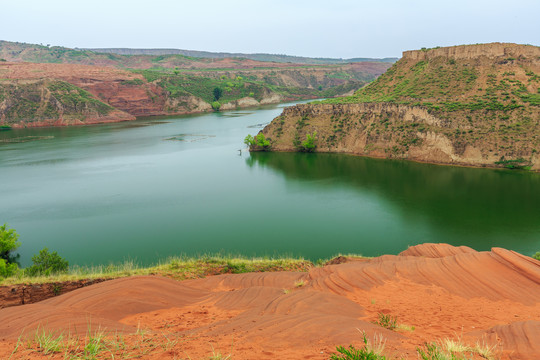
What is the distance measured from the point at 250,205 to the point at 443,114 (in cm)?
4520

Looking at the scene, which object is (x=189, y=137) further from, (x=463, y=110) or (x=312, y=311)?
(x=312, y=311)

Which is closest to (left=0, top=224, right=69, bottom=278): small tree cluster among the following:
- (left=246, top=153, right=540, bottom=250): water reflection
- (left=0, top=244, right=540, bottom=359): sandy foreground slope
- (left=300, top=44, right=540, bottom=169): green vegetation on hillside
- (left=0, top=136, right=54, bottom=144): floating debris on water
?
(left=0, top=244, right=540, bottom=359): sandy foreground slope

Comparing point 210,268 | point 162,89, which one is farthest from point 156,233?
point 162,89

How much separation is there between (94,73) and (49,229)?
148 m

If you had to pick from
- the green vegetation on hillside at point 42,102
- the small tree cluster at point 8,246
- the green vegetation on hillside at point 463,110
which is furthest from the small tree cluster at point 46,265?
the green vegetation on hillside at point 42,102

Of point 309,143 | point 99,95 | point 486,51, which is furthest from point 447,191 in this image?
point 99,95

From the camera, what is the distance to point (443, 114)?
6606 cm

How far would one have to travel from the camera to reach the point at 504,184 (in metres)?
50.8

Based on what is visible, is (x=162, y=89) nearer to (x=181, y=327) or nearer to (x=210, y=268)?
(x=210, y=268)

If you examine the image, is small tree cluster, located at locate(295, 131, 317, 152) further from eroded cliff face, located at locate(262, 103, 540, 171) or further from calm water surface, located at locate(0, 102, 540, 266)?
calm water surface, located at locate(0, 102, 540, 266)

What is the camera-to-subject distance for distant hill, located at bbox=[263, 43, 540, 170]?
6044 cm

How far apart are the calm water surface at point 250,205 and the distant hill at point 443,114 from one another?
449cm

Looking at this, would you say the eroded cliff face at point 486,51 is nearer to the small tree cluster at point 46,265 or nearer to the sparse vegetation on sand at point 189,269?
the sparse vegetation on sand at point 189,269

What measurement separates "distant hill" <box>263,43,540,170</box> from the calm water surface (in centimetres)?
449
